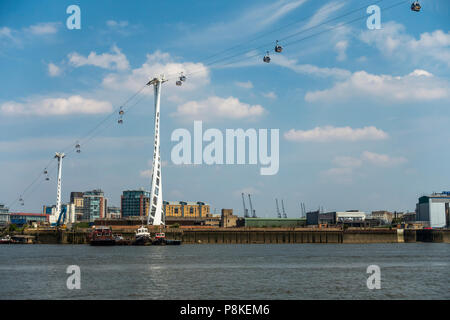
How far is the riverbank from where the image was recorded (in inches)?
5625

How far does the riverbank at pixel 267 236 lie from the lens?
469 feet

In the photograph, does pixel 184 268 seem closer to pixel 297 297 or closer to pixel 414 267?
pixel 297 297

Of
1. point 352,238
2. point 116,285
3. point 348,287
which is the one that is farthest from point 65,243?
point 348,287

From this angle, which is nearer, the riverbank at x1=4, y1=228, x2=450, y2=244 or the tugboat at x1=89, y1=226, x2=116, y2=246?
the tugboat at x1=89, y1=226, x2=116, y2=246

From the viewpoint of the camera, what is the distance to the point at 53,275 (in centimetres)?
5025

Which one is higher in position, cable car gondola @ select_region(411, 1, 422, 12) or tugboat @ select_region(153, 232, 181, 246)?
cable car gondola @ select_region(411, 1, 422, 12)

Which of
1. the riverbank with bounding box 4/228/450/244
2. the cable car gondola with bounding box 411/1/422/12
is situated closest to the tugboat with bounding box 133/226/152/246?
the riverbank with bounding box 4/228/450/244

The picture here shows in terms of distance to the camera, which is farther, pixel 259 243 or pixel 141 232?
pixel 259 243

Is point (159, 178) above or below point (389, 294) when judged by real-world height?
above

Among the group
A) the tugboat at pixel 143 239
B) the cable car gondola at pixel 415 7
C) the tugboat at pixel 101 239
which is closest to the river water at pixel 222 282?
the cable car gondola at pixel 415 7

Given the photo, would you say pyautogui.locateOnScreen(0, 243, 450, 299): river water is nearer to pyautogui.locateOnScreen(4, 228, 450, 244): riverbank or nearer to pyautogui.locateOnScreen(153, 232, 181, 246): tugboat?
pyautogui.locateOnScreen(153, 232, 181, 246): tugboat

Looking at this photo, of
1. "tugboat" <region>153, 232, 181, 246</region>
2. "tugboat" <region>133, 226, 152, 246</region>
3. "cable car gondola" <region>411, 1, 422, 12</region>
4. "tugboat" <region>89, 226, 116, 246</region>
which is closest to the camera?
"cable car gondola" <region>411, 1, 422, 12</region>

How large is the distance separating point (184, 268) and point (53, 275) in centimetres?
1451
